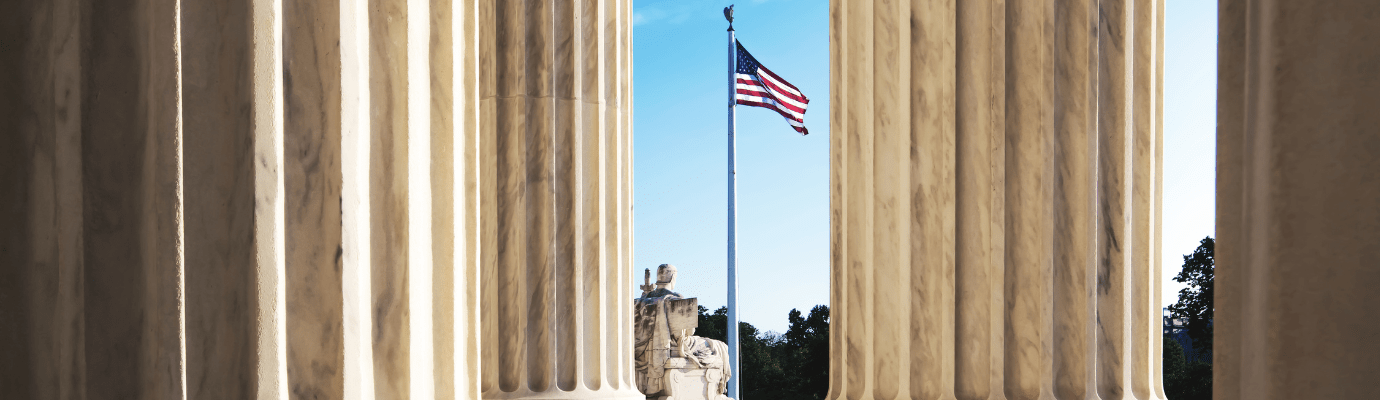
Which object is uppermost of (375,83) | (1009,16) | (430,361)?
(1009,16)

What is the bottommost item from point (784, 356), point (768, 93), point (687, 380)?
point (784, 356)

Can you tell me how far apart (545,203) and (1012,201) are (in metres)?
11.7

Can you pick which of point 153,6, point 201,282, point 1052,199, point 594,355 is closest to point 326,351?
point 201,282

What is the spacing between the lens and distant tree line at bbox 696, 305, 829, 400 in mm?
174500

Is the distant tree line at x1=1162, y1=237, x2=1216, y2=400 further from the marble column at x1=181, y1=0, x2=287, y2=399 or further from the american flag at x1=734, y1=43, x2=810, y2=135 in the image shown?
the marble column at x1=181, y1=0, x2=287, y2=399

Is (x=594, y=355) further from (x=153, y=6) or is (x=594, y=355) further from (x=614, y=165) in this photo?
(x=153, y=6)

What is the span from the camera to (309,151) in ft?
27.6

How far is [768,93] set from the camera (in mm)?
77438

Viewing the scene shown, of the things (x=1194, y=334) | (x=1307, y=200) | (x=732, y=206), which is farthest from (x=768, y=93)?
(x=1194, y=334)

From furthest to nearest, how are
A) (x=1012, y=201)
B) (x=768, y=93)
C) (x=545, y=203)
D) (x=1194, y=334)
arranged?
(x=1194, y=334), (x=768, y=93), (x=545, y=203), (x=1012, y=201)

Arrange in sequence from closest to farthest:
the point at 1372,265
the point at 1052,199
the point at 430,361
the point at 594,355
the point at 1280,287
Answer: the point at 1372,265 < the point at 1280,287 < the point at 430,361 < the point at 1052,199 < the point at 594,355

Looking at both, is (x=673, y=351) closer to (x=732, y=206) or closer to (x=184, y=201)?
(x=184, y=201)

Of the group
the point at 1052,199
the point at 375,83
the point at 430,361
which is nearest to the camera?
the point at 375,83

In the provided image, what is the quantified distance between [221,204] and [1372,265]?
823cm
